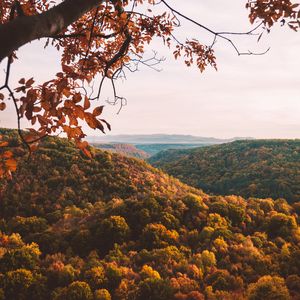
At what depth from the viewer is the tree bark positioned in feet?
5.27

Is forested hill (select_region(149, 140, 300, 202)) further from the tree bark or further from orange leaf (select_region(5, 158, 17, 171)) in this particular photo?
the tree bark

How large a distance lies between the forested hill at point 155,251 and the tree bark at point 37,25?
800 centimetres

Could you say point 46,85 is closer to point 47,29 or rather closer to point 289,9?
point 47,29

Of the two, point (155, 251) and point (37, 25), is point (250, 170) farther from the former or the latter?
point (37, 25)

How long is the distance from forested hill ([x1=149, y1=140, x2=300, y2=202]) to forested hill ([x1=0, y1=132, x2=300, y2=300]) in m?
21.4

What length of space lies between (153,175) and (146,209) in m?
14.7

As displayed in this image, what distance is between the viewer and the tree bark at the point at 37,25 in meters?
1.61

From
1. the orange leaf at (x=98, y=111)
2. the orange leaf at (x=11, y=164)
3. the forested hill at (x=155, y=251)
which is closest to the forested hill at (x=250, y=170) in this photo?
the forested hill at (x=155, y=251)

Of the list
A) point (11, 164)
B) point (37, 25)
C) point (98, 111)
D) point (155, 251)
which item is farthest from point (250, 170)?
point (37, 25)

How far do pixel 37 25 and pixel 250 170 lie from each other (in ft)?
160

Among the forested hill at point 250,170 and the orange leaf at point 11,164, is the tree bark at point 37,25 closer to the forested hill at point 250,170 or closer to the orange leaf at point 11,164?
the orange leaf at point 11,164

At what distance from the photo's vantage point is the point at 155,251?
11.0m

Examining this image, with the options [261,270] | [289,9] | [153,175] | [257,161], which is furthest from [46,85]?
[257,161]

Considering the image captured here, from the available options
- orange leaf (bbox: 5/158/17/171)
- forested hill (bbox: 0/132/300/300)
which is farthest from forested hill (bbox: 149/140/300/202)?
orange leaf (bbox: 5/158/17/171)
